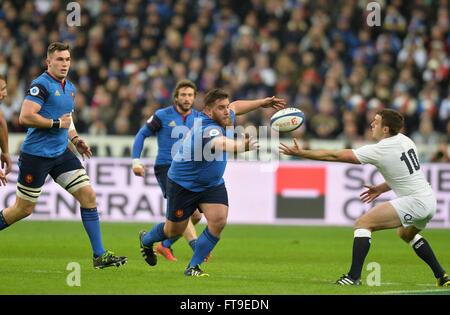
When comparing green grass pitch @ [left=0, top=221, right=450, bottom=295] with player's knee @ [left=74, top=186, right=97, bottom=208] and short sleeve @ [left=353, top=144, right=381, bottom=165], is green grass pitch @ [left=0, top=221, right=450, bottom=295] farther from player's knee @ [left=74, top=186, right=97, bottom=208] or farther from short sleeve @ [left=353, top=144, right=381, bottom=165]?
short sleeve @ [left=353, top=144, right=381, bottom=165]

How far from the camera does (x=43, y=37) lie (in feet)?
78.1

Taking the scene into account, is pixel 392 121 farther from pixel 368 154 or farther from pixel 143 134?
pixel 143 134

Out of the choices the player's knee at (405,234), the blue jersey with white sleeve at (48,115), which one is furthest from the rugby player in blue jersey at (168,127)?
the player's knee at (405,234)

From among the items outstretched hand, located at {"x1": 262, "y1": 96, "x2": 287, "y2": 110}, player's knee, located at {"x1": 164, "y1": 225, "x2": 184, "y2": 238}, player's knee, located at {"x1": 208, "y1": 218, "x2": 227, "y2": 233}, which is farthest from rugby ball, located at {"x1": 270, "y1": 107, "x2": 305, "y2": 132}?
player's knee, located at {"x1": 164, "y1": 225, "x2": 184, "y2": 238}

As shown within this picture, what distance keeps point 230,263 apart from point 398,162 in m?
3.30

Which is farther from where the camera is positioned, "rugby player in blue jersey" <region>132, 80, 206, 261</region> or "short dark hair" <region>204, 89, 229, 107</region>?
"rugby player in blue jersey" <region>132, 80, 206, 261</region>

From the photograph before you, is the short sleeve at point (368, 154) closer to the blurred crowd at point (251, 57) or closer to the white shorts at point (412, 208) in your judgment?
the white shorts at point (412, 208)

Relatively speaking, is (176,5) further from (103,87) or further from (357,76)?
→ (357,76)

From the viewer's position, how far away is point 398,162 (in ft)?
34.0

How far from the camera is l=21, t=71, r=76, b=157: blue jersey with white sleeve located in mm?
11109

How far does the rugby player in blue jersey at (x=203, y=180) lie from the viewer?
10609mm

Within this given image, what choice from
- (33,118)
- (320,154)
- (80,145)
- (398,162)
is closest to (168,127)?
(80,145)

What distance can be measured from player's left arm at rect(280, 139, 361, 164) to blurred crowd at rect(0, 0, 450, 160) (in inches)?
435
